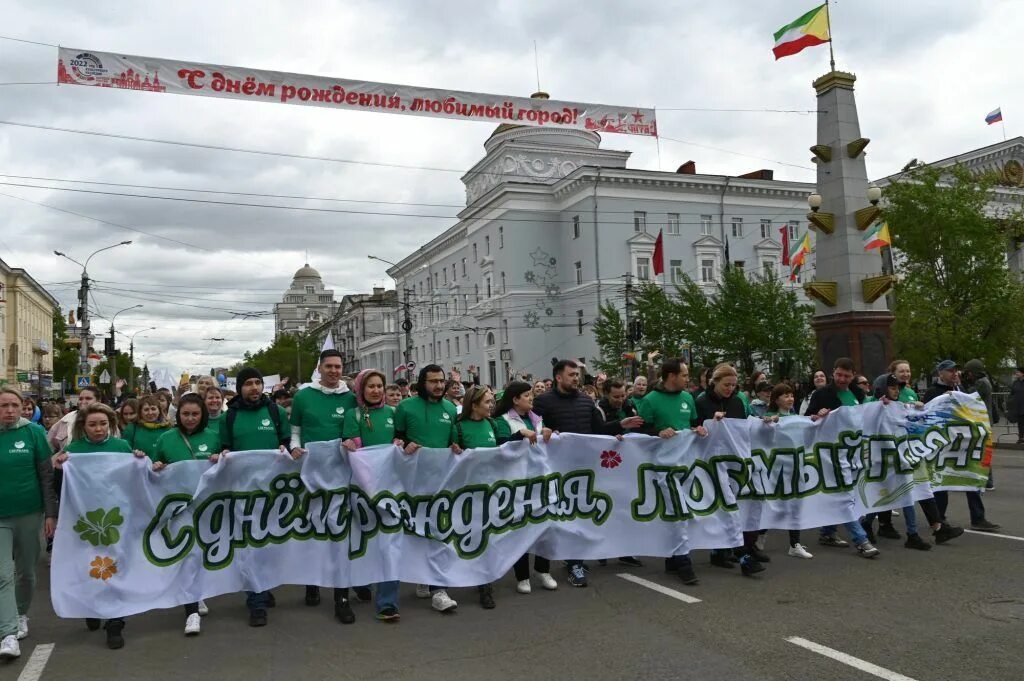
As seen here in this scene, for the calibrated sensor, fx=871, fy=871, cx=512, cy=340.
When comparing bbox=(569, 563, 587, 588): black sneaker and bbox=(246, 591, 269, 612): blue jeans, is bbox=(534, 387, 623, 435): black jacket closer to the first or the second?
bbox=(569, 563, 587, 588): black sneaker

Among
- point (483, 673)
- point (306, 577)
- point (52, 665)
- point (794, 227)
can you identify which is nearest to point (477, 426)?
point (306, 577)

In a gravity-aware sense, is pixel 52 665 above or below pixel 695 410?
below

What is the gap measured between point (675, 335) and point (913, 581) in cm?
3282

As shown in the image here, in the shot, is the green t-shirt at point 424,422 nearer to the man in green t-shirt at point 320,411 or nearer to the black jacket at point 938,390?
the man in green t-shirt at point 320,411

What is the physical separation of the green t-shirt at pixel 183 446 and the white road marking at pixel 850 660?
4.79 metres

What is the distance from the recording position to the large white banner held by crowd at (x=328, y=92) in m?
13.8

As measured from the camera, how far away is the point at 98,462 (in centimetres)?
684

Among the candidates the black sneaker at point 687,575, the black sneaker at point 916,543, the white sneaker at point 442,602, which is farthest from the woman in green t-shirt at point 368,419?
the black sneaker at point 916,543

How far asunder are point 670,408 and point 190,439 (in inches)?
171

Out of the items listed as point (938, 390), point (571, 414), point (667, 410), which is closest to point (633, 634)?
point (571, 414)

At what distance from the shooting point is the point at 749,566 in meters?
7.84

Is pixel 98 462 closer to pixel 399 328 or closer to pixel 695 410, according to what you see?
pixel 695 410

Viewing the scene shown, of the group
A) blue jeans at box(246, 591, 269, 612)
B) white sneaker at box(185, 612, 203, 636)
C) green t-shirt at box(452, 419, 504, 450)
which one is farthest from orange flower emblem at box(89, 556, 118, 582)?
green t-shirt at box(452, 419, 504, 450)

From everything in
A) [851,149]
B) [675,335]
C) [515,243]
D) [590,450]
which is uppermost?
A: [515,243]
